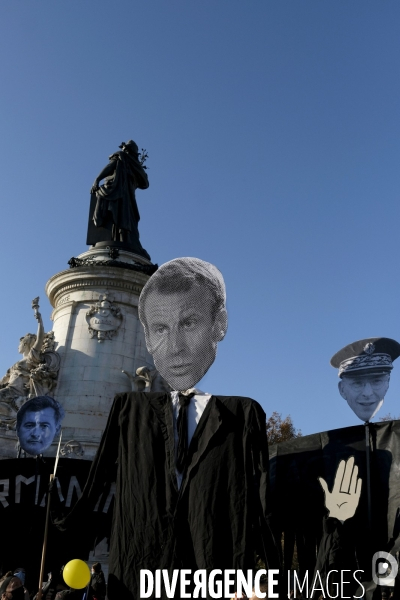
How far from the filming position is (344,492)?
6.93 m

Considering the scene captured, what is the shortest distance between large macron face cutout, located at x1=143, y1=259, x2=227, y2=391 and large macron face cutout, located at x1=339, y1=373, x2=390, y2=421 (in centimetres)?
355

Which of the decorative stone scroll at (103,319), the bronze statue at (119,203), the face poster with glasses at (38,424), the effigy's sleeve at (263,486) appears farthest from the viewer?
the bronze statue at (119,203)

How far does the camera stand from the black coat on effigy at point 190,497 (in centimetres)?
481

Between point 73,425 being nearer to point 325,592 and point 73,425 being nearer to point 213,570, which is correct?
point 325,592

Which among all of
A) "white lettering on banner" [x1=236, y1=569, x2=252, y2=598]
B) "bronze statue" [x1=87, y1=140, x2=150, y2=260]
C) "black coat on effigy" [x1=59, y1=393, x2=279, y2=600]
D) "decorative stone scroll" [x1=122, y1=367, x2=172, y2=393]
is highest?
"bronze statue" [x1=87, y1=140, x2=150, y2=260]

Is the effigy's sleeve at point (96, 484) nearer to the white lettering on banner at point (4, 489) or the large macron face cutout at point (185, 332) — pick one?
the large macron face cutout at point (185, 332)

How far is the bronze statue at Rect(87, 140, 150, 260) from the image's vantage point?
68.6 feet

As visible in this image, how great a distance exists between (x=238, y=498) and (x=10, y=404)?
13019mm

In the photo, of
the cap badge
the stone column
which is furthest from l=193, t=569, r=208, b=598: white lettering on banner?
the stone column

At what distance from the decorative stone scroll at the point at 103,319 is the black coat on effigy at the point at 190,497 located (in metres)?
12.2

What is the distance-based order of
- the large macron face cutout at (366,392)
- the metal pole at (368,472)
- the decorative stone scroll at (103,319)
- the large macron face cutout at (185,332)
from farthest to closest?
the decorative stone scroll at (103,319) → the large macron face cutout at (366,392) → the metal pole at (368,472) → the large macron face cutout at (185,332)

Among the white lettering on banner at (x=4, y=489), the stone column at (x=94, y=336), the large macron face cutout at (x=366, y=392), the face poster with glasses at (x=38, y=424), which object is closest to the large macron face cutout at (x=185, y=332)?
the large macron face cutout at (x=366, y=392)

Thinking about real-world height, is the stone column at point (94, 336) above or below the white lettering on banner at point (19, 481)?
above

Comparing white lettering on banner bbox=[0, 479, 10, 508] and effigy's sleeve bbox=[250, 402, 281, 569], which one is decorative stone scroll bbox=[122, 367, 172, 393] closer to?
white lettering on banner bbox=[0, 479, 10, 508]
